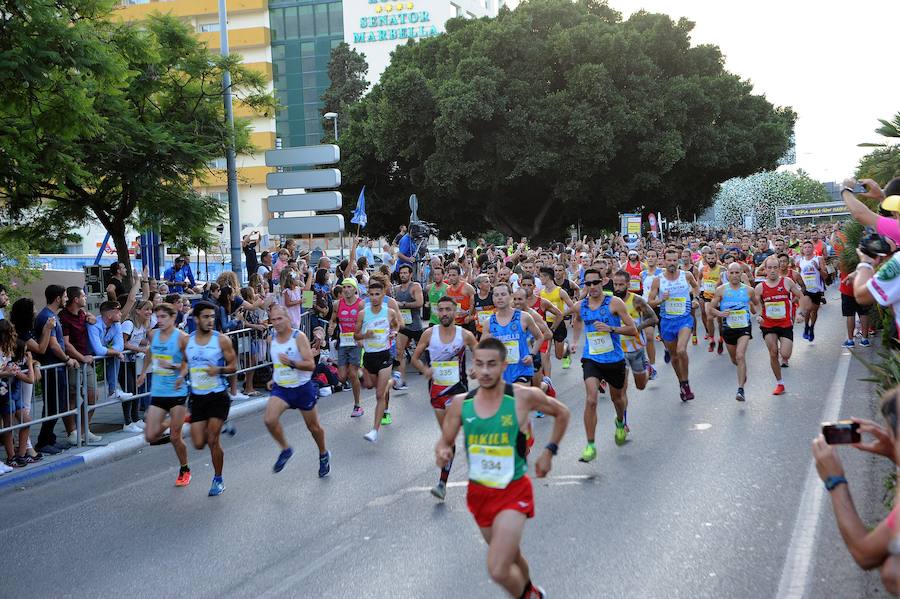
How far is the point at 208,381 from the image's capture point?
8.88 meters

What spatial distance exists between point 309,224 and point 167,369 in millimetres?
9645

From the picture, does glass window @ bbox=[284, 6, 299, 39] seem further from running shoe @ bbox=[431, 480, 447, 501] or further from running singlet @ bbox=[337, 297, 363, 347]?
running shoe @ bbox=[431, 480, 447, 501]

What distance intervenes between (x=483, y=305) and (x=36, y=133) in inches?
244

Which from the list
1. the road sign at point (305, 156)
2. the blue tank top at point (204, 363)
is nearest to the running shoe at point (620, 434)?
the blue tank top at point (204, 363)

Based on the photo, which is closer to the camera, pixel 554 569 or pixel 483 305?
pixel 554 569

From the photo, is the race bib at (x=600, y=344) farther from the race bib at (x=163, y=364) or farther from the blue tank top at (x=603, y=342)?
the race bib at (x=163, y=364)

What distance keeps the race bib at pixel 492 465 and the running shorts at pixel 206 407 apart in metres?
4.02

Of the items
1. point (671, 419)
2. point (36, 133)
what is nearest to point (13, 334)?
point (36, 133)

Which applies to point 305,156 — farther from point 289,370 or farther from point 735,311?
point 289,370

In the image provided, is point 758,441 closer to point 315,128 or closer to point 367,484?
point 367,484

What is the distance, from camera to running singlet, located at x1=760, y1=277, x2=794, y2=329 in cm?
1355

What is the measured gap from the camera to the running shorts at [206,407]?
8.83 meters

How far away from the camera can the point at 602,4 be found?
42219mm

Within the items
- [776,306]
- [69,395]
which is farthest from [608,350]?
[69,395]
